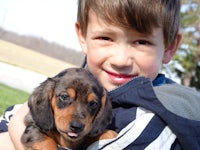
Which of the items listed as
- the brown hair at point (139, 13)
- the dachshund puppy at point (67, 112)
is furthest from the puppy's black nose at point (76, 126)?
the brown hair at point (139, 13)

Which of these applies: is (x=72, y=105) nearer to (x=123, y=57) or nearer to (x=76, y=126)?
(x=76, y=126)

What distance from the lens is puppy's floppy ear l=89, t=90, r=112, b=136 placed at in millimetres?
2588

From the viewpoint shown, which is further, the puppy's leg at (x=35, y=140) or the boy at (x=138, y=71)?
the puppy's leg at (x=35, y=140)

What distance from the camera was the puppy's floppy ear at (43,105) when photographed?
2635 mm

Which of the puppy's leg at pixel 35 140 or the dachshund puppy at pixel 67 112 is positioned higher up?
the dachshund puppy at pixel 67 112

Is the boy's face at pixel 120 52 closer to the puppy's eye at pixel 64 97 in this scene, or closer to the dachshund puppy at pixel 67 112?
the dachshund puppy at pixel 67 112

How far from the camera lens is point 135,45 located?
9.23 ft

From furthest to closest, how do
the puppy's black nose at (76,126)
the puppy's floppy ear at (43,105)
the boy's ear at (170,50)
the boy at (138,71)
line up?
1. the boy's ear at (170,50)
2. the puppy's floppy ear at (43,105)
3. the puppy's black nose at (76,126)
4. the boy at (138,71)

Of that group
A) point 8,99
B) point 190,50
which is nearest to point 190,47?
point 190,50

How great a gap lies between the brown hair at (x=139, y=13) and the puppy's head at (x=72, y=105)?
0.42 meters

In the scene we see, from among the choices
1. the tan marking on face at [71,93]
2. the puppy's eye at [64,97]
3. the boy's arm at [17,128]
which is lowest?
the boy's arm at [17,128]

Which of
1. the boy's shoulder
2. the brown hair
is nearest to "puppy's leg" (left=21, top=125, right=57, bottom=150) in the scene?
the boy's shoulder

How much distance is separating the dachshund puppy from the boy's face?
160 millimetres

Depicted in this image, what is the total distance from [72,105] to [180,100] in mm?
673
